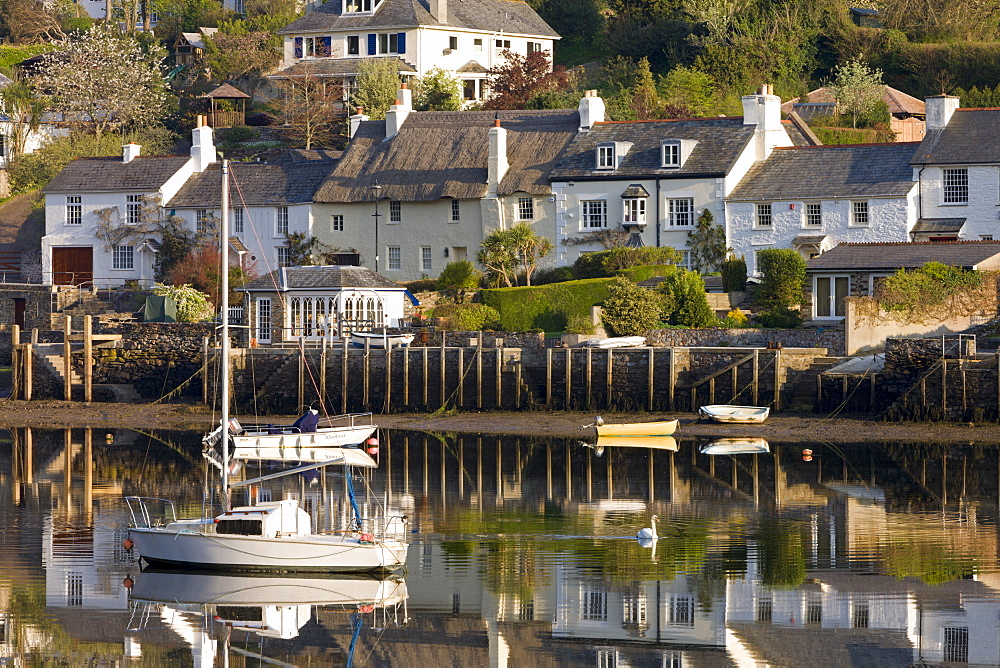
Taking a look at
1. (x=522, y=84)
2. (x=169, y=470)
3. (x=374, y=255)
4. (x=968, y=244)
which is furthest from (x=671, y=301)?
(x=522, y=84)

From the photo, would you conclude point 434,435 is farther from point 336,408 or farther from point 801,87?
point 801,87

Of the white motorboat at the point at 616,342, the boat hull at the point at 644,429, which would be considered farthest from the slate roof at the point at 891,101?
the boat hull at the point at 644,429

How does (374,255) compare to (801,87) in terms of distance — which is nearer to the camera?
(374,255)

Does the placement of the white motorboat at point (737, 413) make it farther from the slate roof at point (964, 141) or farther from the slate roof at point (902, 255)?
the slate roof at point (964, 141)

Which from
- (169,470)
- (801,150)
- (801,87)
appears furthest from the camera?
(801,87)

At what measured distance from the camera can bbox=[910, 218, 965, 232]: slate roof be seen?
190 feet

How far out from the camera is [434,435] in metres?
47.0

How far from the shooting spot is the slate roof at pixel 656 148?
61719 mm

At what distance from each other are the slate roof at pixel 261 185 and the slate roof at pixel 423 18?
757 inches

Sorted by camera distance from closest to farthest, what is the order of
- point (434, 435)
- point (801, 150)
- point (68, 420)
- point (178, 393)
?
point (434, 435), point (68, 420), point (178, 393), point (801, 150)

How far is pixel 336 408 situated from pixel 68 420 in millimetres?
8640

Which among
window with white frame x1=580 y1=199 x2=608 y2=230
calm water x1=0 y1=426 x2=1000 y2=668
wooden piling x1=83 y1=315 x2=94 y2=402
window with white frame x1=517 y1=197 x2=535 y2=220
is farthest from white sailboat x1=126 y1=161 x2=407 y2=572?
window with white frame x1=517 y1=197 x2=535 y2=220

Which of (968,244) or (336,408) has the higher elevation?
(968,244)

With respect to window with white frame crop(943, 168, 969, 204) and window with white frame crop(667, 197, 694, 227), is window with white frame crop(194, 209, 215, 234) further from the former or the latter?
window with white frame crop(943, 168, 969, 204)
